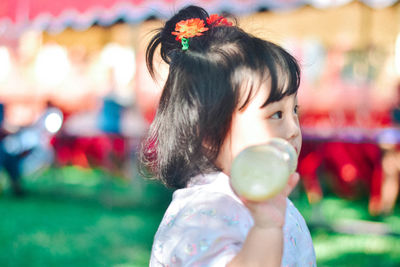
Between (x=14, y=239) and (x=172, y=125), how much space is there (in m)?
2.98

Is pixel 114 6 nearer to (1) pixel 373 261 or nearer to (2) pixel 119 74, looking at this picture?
(1) pixel 373 261

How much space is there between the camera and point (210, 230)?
3.42 feet

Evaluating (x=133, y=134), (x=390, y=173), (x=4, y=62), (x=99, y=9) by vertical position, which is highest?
(x=99, y=9)

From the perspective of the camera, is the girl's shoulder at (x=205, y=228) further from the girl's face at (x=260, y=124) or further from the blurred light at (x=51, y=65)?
the blurred light at (x=51, y=65)

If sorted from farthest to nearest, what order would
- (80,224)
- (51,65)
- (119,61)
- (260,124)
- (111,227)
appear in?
(51,65) → (119,61) → (80,224) → (111,227) → (260,124)

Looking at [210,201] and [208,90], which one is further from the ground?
[208,90]

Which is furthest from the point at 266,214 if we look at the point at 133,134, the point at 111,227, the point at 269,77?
the point at 133,134

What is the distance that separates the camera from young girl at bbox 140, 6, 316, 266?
1.05 meters

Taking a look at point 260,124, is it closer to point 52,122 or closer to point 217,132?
point 217,132

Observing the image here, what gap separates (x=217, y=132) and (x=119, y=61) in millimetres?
10056

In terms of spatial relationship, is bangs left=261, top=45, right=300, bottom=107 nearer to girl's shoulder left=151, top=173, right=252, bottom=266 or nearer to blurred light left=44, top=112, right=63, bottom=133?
girl's shoulder left=151, top=173, right=252, bottom=266

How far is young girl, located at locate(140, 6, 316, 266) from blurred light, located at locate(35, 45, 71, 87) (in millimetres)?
10611

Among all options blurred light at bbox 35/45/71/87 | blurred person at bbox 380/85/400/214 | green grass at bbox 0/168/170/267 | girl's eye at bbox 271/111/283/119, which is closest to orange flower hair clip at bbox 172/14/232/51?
girl's eye at bbox 271/111/283/119

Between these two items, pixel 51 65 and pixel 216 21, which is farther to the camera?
pixel 51 65
